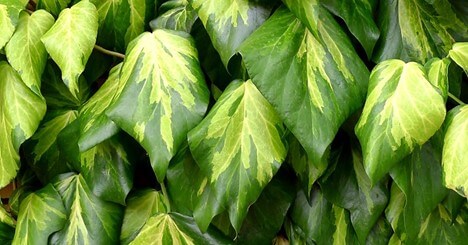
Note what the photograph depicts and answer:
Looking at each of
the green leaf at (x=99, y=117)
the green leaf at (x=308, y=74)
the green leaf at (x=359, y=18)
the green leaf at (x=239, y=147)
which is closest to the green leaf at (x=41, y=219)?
the green leaf at (x=99, y=117)

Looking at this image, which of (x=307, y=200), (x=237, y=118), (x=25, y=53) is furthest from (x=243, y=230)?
(x=25, y=53)

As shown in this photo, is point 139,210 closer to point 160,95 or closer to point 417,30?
point 160,95

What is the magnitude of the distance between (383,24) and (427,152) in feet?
0.63

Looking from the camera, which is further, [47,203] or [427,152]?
[47,203]

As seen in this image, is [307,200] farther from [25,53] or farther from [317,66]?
[25,53]

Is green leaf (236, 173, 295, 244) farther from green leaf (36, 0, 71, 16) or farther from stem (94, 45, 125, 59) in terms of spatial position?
green leaf (36, 0, 71, 16)

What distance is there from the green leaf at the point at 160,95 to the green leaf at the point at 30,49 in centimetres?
15

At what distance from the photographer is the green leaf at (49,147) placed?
101 centimetres

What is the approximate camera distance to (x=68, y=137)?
0.96 meters

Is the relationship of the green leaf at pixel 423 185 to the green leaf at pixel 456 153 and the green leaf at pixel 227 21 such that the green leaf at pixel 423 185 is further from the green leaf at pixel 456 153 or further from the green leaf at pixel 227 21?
the green leaf at pixel 227 21

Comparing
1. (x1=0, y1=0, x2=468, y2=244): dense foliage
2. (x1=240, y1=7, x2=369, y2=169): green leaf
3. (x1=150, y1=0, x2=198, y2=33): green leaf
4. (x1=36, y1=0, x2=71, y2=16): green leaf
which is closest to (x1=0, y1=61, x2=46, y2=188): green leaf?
(x1=0, y1=0, x2=468, y2=244): dense foliage

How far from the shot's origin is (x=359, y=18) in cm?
85

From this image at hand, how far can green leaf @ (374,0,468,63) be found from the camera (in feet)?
2.87

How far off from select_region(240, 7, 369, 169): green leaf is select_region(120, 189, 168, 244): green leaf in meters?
0.29
